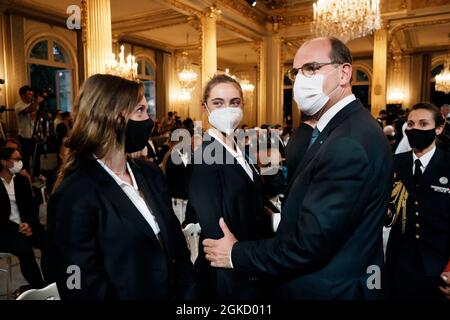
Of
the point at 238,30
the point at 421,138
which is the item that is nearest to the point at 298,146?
the point at 421,138

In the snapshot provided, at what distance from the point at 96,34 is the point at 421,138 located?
20.0 feet

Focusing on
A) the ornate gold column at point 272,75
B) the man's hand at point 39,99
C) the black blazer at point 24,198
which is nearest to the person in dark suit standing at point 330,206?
the black blazer at point 24,198

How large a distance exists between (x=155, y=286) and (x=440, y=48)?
62.4 feet

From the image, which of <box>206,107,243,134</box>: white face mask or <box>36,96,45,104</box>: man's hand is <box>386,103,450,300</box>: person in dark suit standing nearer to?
<box>206,107,243,134</box>: white face mask

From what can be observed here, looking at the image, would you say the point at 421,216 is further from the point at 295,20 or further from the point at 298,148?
the point at 295,20

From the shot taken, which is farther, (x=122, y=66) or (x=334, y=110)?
(x=122, y=66)

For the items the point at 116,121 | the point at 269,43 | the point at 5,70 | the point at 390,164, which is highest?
the point at 269,43

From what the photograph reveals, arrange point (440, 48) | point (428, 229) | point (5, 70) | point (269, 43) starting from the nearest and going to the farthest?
1. point (428, 229)
2. point (5, 70)
3. point (269, 43)
4. point (440, 48)

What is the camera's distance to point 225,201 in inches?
71.9

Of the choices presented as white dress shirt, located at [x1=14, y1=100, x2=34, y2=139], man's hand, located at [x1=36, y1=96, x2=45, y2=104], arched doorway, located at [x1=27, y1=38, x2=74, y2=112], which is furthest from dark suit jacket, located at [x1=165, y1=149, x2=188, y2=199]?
arched doorway, located at [x1=27, y1=38, x2=74, y2=112]

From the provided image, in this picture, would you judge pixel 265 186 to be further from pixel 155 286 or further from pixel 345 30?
pixel 345 30

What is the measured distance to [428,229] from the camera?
2.20 m

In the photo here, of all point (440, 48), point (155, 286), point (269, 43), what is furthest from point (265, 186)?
point (440, 48)
